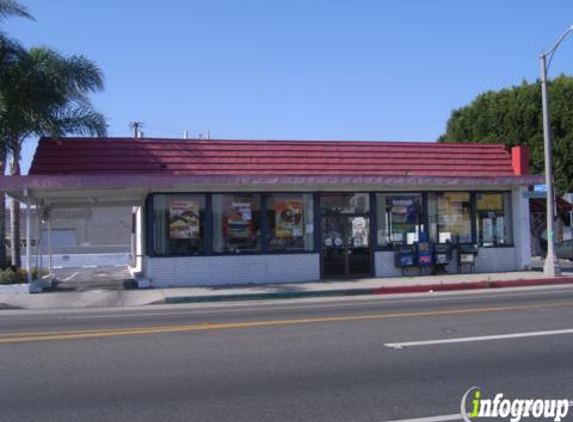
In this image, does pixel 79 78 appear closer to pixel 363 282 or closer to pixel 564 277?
pixel 363 282

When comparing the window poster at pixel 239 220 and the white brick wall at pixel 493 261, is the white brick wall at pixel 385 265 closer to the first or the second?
the white brick wall at pixel 493 261

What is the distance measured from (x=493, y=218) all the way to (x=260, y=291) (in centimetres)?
980

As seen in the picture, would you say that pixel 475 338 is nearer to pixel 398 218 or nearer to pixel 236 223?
pixel 236 223

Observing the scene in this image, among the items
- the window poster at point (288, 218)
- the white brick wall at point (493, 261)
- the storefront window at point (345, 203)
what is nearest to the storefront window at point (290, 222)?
the window poster at point (288, 218)

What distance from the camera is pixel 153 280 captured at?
2086 centimetres

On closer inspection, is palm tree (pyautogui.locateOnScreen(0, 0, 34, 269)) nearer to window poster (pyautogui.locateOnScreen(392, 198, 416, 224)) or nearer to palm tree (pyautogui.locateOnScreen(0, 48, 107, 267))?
palm tree (pyautogui.locateOnScreen(0, 48, 107, 267))

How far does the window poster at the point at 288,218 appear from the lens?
2194cm

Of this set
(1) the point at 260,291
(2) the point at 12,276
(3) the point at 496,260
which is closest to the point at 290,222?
(1) the point at 260,291

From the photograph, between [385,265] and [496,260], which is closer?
[385,265]

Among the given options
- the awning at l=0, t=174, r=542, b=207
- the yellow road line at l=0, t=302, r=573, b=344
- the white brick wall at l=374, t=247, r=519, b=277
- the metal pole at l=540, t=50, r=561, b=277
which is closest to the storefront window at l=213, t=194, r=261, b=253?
the awning at l=0, t=174, r=542, b=207

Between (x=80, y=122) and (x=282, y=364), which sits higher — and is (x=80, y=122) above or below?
above

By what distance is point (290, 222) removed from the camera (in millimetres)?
22031

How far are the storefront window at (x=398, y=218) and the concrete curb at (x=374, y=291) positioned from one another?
3625 mm

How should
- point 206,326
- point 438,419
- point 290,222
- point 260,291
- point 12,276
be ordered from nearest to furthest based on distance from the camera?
point 438,419, point 206,326, point 260,291, point 12,276, point 290,222
